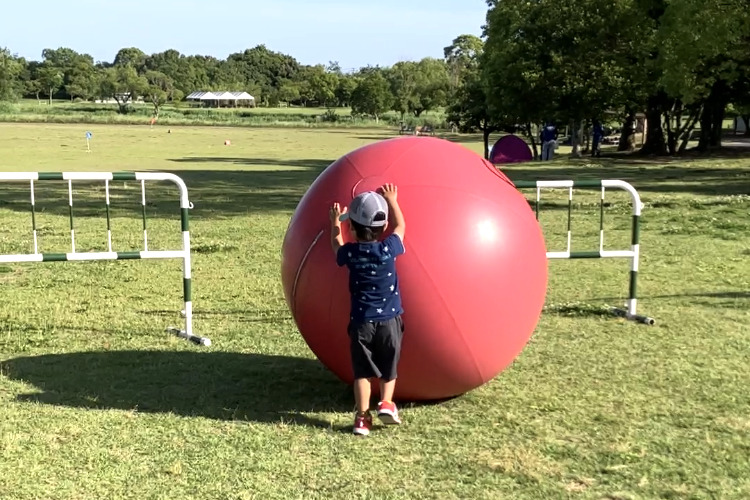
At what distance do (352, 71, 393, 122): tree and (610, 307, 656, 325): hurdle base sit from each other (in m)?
105

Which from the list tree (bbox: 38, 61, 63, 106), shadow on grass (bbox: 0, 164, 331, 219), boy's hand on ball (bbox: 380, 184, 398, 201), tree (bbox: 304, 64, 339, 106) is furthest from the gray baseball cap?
tree (bbox: 38, 61, 63, 106)

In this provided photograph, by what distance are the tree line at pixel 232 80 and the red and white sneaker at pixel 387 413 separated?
108487 millimetres

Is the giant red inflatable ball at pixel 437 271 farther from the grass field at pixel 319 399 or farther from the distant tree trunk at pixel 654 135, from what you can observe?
the distant tree trunk at pixel 654 135

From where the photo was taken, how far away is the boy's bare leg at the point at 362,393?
5.21 metres

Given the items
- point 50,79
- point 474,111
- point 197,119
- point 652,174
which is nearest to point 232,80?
point 50,79

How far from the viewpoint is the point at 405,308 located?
17.3 ft

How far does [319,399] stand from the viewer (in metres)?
5.95

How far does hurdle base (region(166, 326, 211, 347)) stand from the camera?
7.41m

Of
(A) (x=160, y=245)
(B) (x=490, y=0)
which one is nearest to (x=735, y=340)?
(A) (x=160, y=245)

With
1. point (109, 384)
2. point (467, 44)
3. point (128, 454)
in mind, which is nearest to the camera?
point (128, 454)

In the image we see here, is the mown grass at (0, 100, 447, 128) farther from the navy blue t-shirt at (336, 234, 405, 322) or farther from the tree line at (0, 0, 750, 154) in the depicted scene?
the navy blue t-shirt at (336, 234, 405, 322)

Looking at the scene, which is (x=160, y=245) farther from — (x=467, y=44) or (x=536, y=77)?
(x=467, y=44)

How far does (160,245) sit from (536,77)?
25439 millimetres

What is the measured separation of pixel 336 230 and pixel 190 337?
9.34 feet
